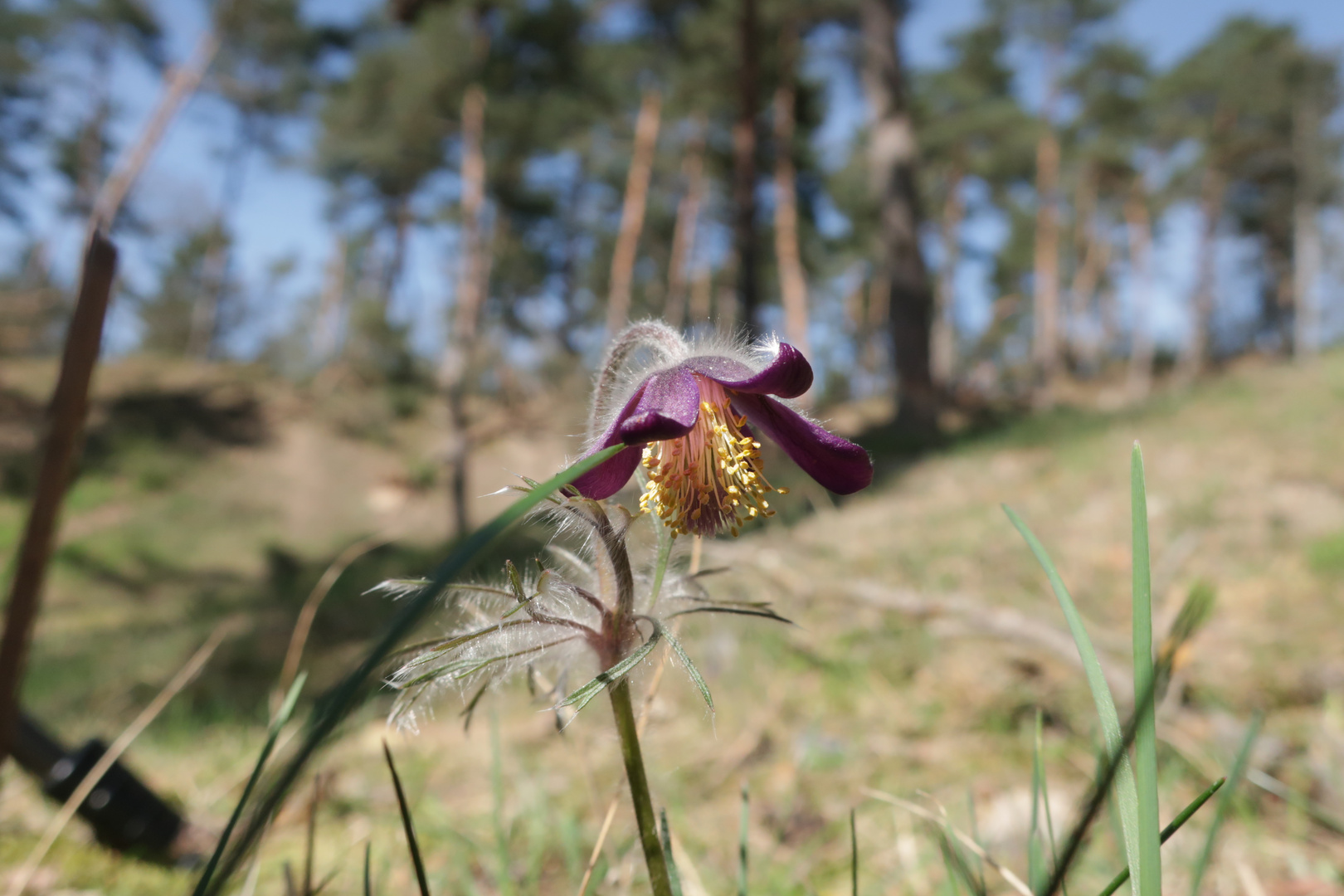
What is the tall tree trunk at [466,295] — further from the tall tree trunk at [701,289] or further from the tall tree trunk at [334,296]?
the tall tree trunk at [334,296]

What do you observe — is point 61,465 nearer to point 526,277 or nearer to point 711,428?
point 711,428

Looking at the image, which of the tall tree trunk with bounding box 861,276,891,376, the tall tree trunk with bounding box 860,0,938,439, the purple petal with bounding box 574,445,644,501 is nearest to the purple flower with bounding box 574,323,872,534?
the purple petal with bounding box 574,445,644,501

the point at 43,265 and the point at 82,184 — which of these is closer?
the point at 82,184

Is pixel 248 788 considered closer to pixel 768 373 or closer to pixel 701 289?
pixel 768 373

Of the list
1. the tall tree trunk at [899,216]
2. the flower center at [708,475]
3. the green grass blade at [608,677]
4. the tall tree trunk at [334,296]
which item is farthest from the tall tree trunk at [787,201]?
the tall tree trunk at [334,296]

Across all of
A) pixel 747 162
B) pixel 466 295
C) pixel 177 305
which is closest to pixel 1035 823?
pixel 466 295

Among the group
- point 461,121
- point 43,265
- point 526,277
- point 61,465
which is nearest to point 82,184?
point 43,265
